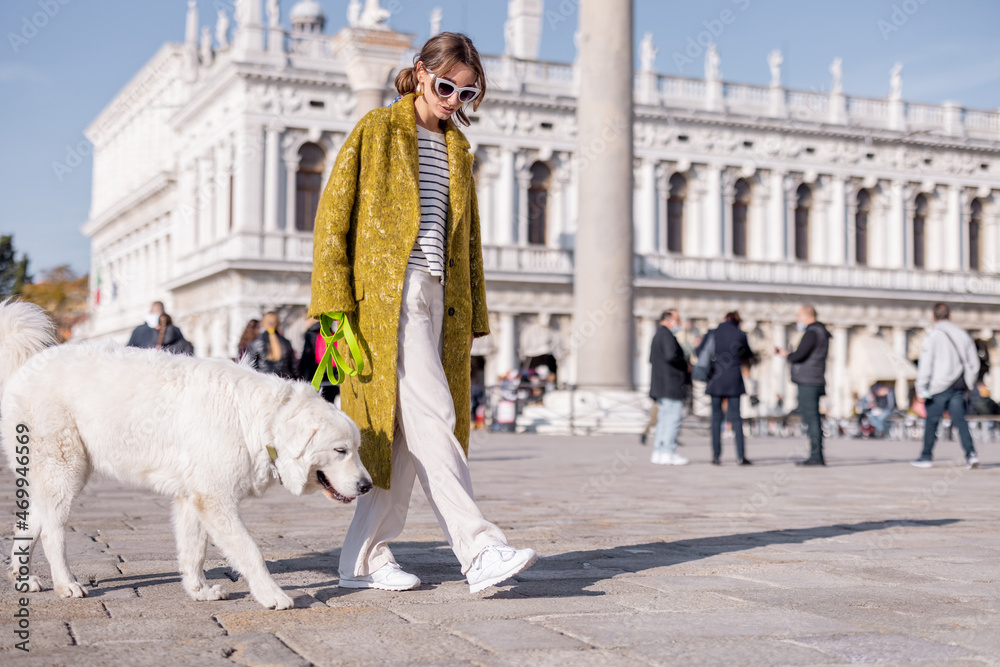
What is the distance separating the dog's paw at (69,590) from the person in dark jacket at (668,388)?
9.92 meters

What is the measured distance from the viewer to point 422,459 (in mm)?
4309

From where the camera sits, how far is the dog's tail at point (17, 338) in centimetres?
423

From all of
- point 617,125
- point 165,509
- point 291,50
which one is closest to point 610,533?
point 165,509

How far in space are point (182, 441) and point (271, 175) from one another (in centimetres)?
3236

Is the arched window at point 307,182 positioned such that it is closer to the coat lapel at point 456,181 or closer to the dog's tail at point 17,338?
the coat lapel at point 456,181

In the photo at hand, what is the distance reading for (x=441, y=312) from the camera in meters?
4.49

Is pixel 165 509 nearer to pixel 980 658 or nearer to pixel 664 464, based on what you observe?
pixel 980 658

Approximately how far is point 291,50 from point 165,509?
30236 millimetres

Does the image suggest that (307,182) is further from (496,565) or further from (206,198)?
(496,565)

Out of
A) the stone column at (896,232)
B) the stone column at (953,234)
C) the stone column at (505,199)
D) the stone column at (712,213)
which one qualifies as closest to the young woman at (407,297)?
the stone column at (505,199)

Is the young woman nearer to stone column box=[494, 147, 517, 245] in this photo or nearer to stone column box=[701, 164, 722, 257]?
stone column box=[494, 147, 517, 245]

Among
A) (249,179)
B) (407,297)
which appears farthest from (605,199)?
(249,179)

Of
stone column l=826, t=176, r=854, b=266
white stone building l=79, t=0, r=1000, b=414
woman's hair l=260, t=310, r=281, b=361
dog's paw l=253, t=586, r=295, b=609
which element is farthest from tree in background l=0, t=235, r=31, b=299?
dog's paw l=253, t=586, r=295, b=609

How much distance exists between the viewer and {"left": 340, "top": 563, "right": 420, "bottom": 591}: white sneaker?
14.2 ft
